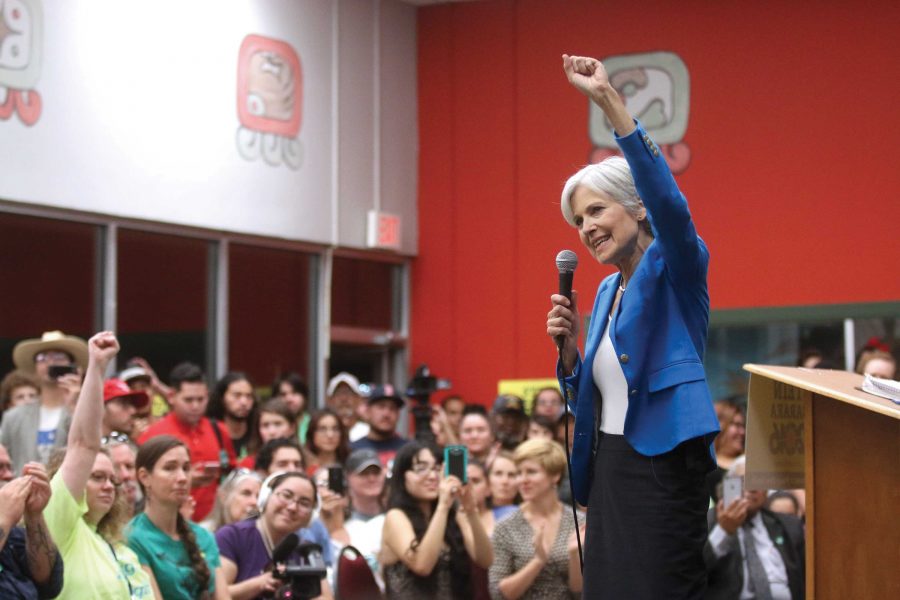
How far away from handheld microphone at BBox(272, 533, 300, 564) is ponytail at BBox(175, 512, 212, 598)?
0.24 metres

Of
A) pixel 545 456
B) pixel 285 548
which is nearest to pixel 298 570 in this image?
pixel 285 548

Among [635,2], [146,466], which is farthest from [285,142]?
[146,466]

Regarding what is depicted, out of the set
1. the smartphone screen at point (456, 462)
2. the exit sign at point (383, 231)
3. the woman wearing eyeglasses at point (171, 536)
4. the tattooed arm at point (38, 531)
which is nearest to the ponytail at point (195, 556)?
the woman wearing eyeglasses at point (171, 536)

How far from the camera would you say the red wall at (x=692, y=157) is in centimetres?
923

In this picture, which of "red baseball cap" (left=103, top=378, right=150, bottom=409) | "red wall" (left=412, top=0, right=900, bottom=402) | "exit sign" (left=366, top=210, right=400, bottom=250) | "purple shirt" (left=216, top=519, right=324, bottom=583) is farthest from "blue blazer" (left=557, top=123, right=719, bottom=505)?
"exit sign" (left=366, top=210, right=400, bottom=250)

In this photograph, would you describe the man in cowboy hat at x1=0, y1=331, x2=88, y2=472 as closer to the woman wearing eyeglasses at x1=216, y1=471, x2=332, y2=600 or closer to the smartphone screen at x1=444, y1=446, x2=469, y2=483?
the woman wearing eyeglasses at x1=216, y1=471, x2=332, y2=600

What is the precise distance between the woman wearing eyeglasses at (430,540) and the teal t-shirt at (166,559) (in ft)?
2.51

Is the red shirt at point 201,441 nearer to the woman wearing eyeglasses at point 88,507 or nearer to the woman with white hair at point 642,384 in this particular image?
the woman wearing eyeglasses at point 88,507

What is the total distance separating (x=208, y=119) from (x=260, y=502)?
4576 millimetres

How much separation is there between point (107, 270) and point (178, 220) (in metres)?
0.64

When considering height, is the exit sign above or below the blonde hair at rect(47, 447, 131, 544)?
above

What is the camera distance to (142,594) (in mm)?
4152

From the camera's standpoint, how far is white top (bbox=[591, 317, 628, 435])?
2398mm

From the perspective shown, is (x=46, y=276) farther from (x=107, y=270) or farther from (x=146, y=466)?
(x=146, y=466)
